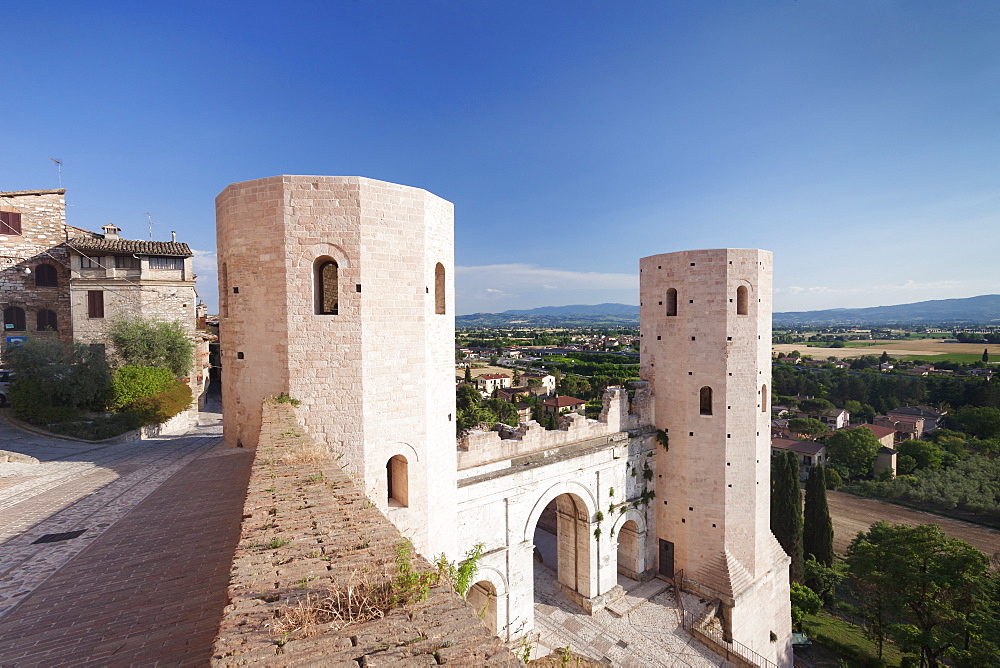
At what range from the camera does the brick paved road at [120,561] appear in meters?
3.92

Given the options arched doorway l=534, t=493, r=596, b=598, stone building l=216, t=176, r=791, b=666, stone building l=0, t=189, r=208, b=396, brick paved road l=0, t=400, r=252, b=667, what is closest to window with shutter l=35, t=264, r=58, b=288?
stone building l=0, t=189, r=208, b=396

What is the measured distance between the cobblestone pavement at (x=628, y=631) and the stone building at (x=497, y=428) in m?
0.55

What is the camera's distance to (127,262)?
86.1 ft

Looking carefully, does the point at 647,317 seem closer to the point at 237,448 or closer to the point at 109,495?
the point at 237,448

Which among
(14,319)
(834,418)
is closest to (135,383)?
(14,319)

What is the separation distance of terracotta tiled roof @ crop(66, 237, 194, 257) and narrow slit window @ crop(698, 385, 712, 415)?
29229 mm

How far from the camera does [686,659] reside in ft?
43.4

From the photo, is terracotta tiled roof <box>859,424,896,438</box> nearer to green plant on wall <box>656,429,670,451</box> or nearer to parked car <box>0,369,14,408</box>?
green plant on wall <box>656,429,670,451</box>

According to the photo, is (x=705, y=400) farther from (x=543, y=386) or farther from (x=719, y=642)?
(x=543, y=386)

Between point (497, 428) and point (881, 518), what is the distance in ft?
128

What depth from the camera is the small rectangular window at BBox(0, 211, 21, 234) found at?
79.7ft

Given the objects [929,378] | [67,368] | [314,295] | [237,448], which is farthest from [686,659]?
[929,378]

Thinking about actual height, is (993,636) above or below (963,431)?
above

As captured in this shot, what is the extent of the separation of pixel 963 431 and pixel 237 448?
80121mm
